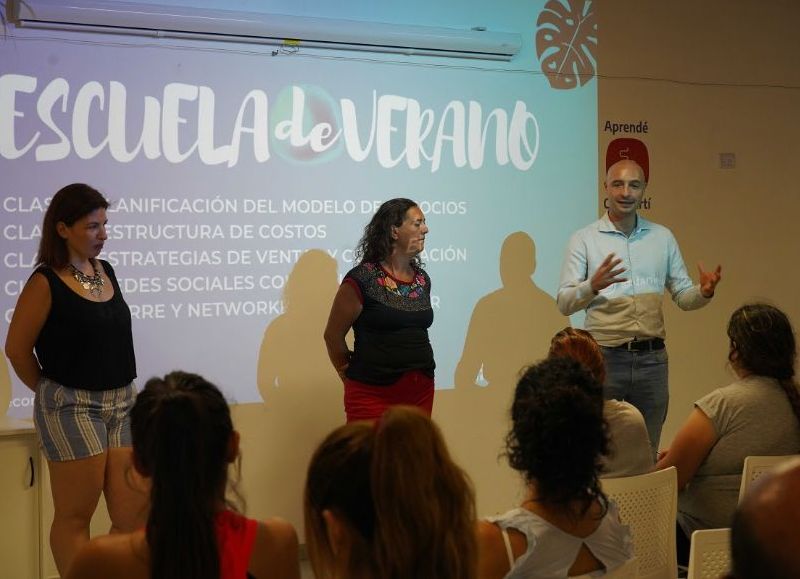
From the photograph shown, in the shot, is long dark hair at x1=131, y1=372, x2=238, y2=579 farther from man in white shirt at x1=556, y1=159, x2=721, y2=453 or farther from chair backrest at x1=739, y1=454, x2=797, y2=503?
man in white shirt at x1=556, y1=159, x2=721, y2=453

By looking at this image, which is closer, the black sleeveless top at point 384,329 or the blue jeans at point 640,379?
the black sleeveless top at point 384,329

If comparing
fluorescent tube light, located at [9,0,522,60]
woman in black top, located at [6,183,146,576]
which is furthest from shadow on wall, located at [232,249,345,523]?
woman in black top, located at [6,183,146,576]

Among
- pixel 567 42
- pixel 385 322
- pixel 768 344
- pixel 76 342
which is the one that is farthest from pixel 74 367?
pixel 567 42

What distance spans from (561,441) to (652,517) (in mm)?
699

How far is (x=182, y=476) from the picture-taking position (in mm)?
1705

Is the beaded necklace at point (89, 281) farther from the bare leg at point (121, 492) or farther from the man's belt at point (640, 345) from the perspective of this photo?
the man's belt at point (640, 345)

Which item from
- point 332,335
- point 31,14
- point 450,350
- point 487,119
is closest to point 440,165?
point 487,119

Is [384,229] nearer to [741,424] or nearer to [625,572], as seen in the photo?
[741,424]

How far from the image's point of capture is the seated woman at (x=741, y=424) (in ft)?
9.25

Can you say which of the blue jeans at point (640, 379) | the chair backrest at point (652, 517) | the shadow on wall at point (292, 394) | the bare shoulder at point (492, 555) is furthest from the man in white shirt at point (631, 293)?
the bare shoulder at point (492, 555)

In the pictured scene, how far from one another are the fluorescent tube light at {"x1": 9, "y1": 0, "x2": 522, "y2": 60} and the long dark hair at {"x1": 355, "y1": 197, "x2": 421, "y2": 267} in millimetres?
981

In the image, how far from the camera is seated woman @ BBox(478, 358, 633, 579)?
1.87 metres

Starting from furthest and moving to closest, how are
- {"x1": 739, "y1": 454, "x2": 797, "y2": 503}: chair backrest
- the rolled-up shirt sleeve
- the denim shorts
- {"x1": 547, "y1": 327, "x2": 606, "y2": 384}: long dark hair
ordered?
1. the rolled-up shirt sleeve
2. the denim shorts
3. {"x1": 547, "y1": 327, "x2": 606, "y2": 384}: long dark hair
4. {"x1": 739, "y1": 454, "x2": 797, "y2": 503}: chair backrest

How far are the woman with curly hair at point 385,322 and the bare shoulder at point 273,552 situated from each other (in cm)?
200
